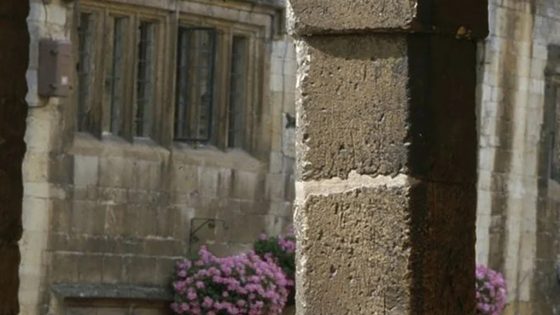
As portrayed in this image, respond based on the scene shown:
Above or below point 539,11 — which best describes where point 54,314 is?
below

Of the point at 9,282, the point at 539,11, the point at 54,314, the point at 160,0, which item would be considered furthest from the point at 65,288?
the point at 9,282

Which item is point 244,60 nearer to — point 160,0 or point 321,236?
point 160,0

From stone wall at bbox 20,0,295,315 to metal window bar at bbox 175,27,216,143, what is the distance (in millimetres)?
203

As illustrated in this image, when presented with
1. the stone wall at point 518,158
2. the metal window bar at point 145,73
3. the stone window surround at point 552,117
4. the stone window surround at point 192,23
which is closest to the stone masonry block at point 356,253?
the stone window surround at point 192,23

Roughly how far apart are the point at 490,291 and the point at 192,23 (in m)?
4.40

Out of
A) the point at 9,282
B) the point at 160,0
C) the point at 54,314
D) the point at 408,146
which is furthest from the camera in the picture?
the point at 160,0

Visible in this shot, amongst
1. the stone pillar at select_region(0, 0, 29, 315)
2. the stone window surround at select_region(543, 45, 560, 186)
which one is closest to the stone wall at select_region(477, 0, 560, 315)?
the stone window surround at select_region(543, 45, 560, 186)

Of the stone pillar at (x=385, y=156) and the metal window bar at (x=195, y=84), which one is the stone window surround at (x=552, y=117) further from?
the stone pillar at (x=385, y=156)

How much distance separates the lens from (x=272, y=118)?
927 inches

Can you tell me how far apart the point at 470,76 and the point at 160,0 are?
1416cm

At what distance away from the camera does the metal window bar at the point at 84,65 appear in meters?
21.7

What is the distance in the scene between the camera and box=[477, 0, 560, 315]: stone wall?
26.2 metres

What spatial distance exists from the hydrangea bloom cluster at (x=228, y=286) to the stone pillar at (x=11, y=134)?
11.7 metres

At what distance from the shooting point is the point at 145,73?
73.7 feet
